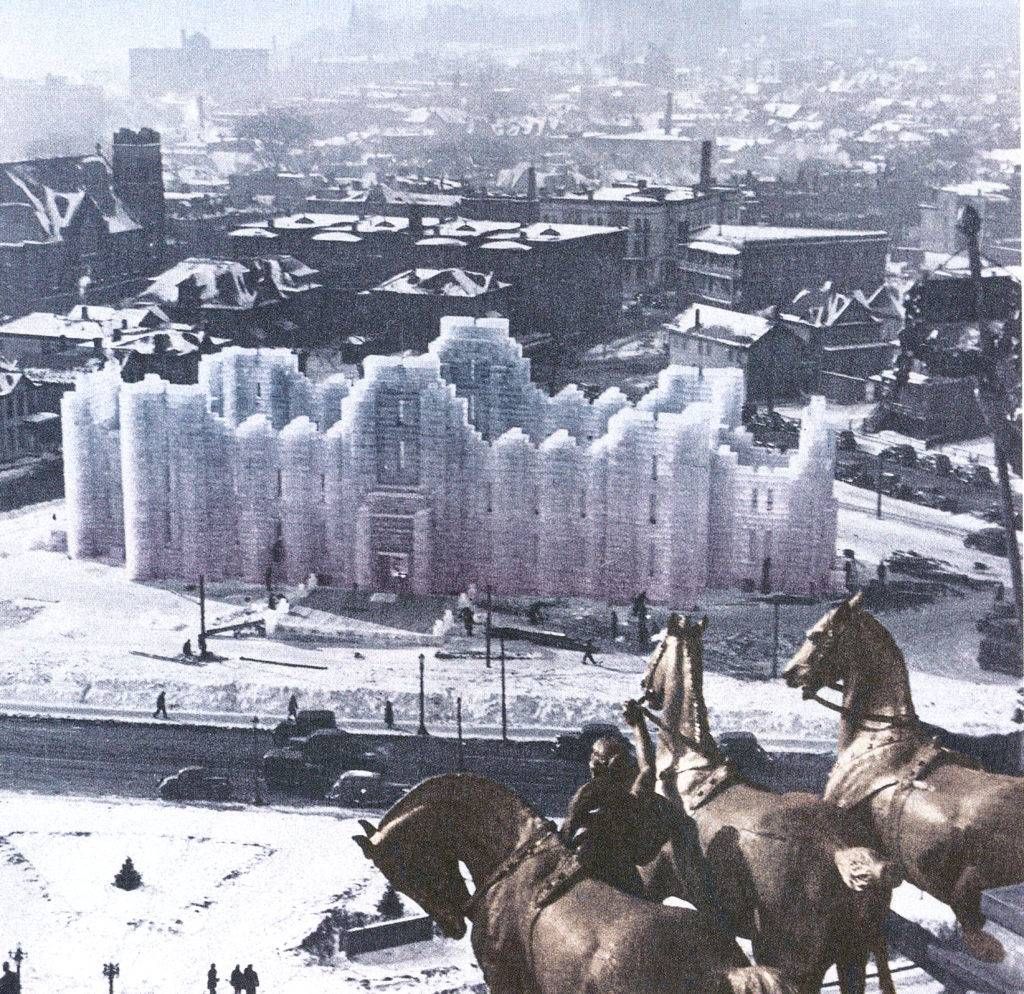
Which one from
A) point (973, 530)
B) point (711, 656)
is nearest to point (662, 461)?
point (711, 656)

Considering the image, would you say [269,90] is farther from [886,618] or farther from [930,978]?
[930,978]

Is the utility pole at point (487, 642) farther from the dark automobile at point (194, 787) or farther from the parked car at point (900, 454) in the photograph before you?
the parked car at point (900, 454)

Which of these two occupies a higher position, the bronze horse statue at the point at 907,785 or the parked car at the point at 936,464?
the parked car at the point at 936,464

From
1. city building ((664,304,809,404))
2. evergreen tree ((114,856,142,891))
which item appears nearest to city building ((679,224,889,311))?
city building ((664,304,809,404))

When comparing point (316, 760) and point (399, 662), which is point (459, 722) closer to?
point (399, 662)

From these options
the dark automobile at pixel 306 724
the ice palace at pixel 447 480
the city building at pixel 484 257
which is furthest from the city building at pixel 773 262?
the dark automobile at pixel 306 724

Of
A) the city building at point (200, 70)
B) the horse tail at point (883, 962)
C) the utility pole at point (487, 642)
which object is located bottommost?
the horse tail at point (883, 962)

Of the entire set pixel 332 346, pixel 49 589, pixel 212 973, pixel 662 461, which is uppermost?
pixel 332 346
